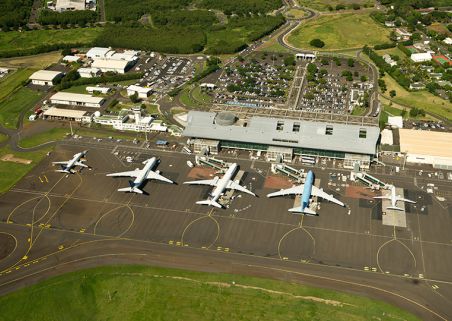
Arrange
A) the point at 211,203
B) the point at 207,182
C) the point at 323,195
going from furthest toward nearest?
the point at 207,182 < the point at 323,195 < the point at 211,203

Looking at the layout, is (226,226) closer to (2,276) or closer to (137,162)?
(137,162)

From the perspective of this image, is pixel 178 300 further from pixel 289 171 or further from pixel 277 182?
pixel 289 171

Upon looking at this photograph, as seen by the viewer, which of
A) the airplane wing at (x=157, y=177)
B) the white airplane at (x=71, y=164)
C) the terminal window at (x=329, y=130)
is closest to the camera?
the airplane wing at (x=157, y=177)

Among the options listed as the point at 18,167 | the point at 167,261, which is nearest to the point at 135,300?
the point at 167,261

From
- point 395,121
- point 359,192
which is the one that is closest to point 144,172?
point 359,192

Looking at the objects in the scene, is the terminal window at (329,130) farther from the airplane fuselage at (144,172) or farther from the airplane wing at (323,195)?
the airplane fuselage at (144,172)

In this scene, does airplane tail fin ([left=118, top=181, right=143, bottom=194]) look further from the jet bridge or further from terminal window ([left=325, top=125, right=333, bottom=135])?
terminal window ([left=325, top=125, right=333, bottom=135])

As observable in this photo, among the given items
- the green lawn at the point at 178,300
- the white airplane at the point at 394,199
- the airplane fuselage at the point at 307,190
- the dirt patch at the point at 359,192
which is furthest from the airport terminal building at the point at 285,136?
the green lawn at the point at 178,300
